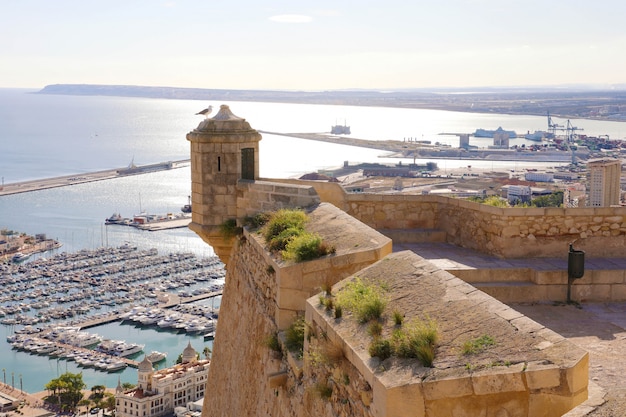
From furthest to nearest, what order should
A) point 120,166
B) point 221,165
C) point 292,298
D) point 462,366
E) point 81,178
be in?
point 120,166, point 81,178, point 221,165, point 292,298, point 462,366

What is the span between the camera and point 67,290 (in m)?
55.8

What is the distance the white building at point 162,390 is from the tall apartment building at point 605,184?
29.3 meters

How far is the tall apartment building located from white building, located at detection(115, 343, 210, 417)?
29335mm

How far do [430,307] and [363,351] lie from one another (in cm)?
36

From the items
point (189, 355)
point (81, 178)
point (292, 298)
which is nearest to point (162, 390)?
point (189, 355)

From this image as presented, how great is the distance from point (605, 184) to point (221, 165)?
15.9ft

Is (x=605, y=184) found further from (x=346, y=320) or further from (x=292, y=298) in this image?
(x=346, y=320)

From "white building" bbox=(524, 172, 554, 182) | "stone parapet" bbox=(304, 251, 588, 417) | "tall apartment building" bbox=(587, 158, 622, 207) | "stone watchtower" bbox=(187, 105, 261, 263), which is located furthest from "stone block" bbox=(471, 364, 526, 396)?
"white building" bbox=(524, 172, 554, 182)

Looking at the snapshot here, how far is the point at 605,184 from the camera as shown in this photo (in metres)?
9.84

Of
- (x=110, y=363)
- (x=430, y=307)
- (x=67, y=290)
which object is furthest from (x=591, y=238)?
(x=67, y=290)

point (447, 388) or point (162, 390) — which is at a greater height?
point (447, 388)

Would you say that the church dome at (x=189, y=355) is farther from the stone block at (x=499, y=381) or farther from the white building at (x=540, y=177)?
the stone block at (x=499, y=381)

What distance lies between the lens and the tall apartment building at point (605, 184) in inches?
383

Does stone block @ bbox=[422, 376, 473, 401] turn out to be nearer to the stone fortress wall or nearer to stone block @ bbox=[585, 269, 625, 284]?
the stone fortress wall
